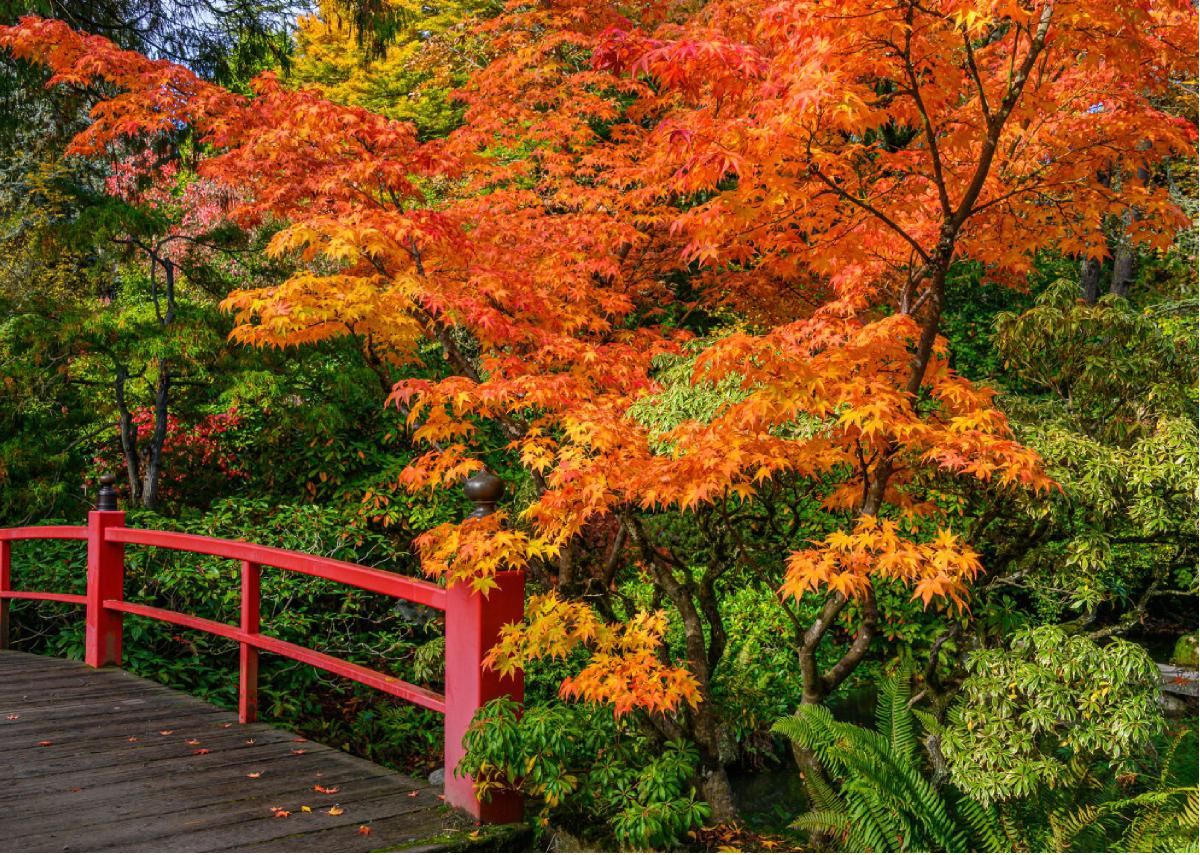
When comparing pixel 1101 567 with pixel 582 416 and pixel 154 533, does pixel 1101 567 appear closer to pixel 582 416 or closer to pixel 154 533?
pixel 582 416

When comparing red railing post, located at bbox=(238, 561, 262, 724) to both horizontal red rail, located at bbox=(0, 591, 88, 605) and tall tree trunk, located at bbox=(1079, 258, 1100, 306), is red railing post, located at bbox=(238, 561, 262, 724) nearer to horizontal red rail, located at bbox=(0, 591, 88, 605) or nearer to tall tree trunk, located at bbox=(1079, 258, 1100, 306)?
horizontal red rail, located at bbox=(0, 591, 88, 605)

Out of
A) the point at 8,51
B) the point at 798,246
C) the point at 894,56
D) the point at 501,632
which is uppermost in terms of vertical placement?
the point at 8,51

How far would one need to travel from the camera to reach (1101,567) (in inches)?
186

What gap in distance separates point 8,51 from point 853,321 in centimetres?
675

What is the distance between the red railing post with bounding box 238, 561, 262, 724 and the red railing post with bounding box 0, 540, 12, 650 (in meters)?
3.23

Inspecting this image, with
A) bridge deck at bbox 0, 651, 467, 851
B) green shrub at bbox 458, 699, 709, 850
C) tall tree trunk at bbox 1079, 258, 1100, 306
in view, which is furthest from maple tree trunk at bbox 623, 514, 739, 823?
tall tree trunk at bbox 1079, 258, 1100, 306

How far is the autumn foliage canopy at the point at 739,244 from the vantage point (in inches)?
141

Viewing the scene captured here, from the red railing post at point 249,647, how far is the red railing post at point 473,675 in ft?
4.46

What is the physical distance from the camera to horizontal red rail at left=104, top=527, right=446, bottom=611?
372 cm

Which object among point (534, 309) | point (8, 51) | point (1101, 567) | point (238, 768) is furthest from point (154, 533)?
point (1101, 567)

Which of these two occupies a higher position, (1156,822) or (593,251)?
(593,251)

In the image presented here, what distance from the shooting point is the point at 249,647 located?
15.0ft

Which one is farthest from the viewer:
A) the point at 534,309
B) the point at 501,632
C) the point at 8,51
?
the point at 8,51

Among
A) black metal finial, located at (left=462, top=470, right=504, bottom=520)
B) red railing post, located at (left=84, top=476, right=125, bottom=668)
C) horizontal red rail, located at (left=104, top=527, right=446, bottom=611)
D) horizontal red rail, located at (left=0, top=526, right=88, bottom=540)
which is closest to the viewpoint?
horizontal red rail, located at (left=104, top=527, right=446, bottom=611)
